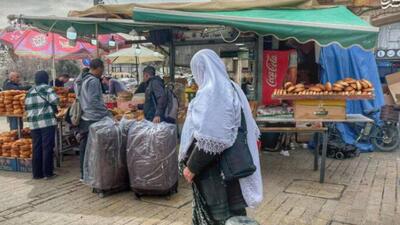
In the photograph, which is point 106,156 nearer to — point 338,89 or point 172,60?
point 338,89

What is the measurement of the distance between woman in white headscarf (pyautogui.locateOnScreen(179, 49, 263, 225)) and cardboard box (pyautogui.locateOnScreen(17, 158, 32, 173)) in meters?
4.76

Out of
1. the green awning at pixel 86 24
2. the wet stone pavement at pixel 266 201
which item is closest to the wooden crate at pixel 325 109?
the wet stone pavement at pixel 266 201

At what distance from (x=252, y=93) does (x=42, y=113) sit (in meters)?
4.22

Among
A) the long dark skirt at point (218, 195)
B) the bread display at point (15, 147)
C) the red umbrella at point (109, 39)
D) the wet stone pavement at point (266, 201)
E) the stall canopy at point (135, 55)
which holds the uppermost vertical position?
the red umbrella at point (109, 39)

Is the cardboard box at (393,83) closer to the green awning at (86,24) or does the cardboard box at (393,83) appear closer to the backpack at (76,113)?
the green awning at (86,24)

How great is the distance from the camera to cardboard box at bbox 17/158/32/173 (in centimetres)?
679

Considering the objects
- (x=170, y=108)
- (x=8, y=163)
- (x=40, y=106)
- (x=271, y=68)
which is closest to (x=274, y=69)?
(x=271, y=68)

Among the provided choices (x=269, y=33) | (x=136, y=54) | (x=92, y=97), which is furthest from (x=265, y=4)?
(x=136, y=54)

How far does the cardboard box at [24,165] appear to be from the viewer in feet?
22.3

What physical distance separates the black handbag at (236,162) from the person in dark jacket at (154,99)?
351cm

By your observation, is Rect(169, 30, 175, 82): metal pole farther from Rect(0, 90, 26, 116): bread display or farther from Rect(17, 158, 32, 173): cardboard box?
A: Rect(17, 158, 32, 173): cardboard box

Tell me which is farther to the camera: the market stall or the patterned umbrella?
the patterned umbrella

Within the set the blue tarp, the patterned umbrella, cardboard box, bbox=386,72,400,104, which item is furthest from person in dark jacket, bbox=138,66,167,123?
the patterned umbrella

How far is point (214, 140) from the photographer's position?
2.63 meters
